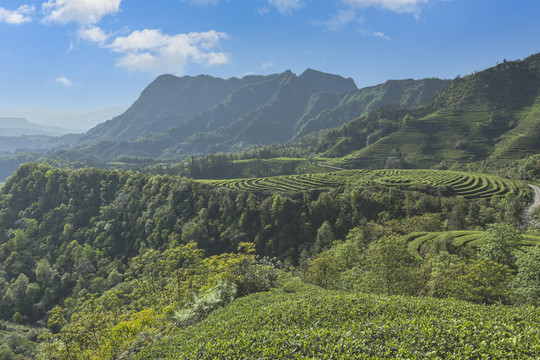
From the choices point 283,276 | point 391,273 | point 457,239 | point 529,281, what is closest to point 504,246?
point 529,281

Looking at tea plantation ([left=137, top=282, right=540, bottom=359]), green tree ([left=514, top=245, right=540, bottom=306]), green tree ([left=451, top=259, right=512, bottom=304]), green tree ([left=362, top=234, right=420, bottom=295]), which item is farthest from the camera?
green tree ([left=362, top=234, right=420, bottom=295])

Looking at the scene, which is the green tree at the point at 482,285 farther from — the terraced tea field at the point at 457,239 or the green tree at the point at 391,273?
the terraced tea field at the point at 457,239

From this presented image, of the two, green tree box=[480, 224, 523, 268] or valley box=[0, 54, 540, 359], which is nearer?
valley box=[0, 54, 540, 359]

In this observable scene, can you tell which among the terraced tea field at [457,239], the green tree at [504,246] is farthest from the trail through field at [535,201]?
the green tree at [504,246]

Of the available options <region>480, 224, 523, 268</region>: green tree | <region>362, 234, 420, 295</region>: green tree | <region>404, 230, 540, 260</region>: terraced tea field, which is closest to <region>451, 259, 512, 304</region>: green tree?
<region>362, 234, 420, 295</region>: green tree

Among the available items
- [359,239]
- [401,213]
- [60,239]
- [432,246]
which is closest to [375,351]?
[432,246]

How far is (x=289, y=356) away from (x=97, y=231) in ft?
648

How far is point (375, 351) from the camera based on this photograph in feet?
49.0

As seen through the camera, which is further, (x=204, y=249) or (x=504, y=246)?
(x=204, y=249)

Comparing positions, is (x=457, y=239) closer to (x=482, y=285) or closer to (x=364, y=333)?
(x=482, y=285)

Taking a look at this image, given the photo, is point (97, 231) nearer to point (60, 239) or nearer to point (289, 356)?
point (60, 239)

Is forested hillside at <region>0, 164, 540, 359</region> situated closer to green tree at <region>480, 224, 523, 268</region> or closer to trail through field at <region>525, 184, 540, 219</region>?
green tree at <region>480, 224, 523, 268</region>

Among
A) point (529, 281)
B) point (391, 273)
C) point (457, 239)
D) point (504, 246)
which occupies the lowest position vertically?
point (457, 239)

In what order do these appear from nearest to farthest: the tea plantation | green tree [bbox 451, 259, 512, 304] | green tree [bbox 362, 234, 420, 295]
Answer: the tea plantation
green tree [bbox 451, 259, 512, 304]
green tree [bbox 362, 234, 420, 295]
